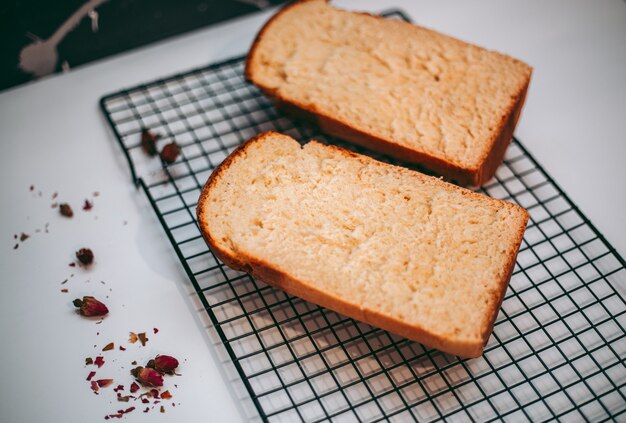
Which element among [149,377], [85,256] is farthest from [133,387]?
[85,256]

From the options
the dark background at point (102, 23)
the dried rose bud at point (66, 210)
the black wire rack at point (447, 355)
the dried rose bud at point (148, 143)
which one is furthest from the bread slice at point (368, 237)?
the dark background at point (102, 23)

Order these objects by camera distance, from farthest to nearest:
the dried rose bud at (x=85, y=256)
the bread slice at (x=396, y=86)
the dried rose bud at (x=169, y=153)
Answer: the dried rose bud at (x=169, y=153), the bread slice at (x=396, y=86), the dried rose bud at (x=85, y=256)

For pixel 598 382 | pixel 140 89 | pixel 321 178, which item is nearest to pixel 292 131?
pixel 321 178

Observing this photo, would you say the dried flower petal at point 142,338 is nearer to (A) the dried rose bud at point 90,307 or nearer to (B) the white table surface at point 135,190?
(B) the white table surface at point 135,190

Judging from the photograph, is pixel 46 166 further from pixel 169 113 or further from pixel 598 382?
pixel 598 382

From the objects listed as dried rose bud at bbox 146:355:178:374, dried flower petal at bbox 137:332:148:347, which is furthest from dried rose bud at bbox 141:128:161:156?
dried rose bud at bbox 146:355:178:374

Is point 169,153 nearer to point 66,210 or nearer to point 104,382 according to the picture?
point 66,210
